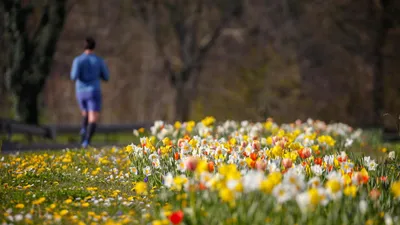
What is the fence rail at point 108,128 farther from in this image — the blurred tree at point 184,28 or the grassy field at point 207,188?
the grassy field at point 207,188

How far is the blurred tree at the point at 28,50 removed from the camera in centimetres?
1595

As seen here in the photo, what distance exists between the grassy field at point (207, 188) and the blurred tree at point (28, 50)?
7.51 m

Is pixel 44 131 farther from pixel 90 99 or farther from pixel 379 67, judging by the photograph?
pixel 379 67

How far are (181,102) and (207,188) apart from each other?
46.0 ft

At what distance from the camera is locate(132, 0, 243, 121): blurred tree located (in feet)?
60.2

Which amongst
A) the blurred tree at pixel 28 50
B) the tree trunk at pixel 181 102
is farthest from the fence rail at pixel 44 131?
the tree trunk at pixel 181 102

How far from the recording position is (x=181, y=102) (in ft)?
61.7

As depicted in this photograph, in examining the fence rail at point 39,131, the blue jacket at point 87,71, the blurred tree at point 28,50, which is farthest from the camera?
the blurred tree at point 28,50

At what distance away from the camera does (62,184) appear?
718cm

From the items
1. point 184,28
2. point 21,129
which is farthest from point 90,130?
point 184,28

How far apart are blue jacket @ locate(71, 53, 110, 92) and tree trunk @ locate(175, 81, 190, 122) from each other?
707cm

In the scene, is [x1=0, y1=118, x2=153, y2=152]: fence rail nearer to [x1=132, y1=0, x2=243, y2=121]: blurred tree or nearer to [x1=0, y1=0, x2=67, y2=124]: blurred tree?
[x1=0, y1=0, x2=67, y2=124]: blurred tree

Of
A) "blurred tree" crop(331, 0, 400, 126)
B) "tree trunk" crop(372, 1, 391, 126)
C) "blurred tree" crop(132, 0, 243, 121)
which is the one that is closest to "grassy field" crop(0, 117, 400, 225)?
"blurred tree" crop(132, 0, 243, 121)

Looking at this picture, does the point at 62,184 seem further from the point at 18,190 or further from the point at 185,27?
the point at 185,27
